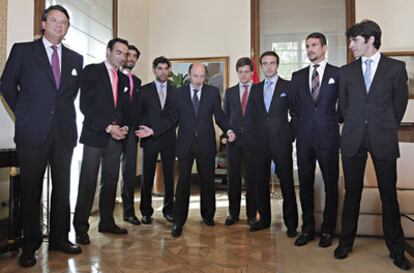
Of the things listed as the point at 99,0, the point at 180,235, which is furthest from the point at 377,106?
the point at 99,0

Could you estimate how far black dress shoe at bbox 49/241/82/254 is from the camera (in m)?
2.25

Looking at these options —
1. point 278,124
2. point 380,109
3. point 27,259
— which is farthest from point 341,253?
point 27,259

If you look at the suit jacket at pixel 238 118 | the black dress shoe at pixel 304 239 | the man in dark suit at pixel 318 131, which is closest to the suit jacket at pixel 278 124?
the suit jacket at pixel 238 118

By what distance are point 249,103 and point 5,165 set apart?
1832 mm

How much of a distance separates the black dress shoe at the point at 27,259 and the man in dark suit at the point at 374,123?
1830mm

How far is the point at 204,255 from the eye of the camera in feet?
7.29

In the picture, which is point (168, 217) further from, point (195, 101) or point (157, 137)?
point (195, 101)

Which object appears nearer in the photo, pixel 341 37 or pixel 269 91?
pixel 269 91

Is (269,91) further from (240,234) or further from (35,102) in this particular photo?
(35,102)

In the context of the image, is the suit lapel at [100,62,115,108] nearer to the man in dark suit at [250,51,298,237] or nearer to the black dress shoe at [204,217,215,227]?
the man in dark suit at [250,51,298,237]

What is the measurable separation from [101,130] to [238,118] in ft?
3.72

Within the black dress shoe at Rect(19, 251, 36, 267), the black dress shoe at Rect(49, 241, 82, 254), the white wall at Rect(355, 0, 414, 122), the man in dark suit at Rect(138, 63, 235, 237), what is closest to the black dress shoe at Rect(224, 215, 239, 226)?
the man in dark suit at Rect(138, 63, 235, 237)

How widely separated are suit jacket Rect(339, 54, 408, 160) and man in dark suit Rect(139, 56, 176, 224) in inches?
57.5

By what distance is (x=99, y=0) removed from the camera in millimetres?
4297
